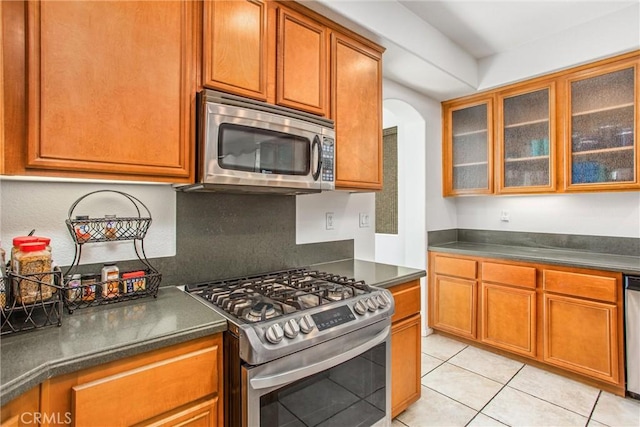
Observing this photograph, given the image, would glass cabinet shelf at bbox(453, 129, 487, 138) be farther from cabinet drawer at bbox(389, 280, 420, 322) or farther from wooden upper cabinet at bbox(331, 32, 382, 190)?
cabinet drawer at bbox(389, 280, 420, 322)

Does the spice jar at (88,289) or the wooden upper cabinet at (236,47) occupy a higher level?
the wooden upper cabinet at (236,47)

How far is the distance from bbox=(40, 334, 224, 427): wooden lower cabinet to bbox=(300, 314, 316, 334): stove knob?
0.30 meters

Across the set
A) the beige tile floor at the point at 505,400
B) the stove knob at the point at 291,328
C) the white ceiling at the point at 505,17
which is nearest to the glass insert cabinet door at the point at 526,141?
the white ceiling at the point at 505,17

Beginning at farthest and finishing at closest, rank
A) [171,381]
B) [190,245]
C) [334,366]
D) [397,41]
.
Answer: [397,41]
[190,245]
[334,366]
[171,381]

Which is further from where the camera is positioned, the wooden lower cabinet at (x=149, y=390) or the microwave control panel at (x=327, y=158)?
the microwave control panel at (x=327, y=158)

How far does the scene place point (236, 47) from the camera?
5.03 ft

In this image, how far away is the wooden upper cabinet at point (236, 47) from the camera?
1.46 metres

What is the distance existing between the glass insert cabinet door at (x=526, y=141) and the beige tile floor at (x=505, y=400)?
1.49 m

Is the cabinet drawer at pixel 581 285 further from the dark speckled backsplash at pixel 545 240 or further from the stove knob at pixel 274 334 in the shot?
the stove knob at pixel 274 334

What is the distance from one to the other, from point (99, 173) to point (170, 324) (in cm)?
62

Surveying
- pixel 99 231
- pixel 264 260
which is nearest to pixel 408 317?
pixel 264 260

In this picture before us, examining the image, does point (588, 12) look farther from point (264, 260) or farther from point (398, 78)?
point (264, 260)

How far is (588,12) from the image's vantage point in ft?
7.66

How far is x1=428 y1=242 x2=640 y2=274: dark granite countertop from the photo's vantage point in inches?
86.7
